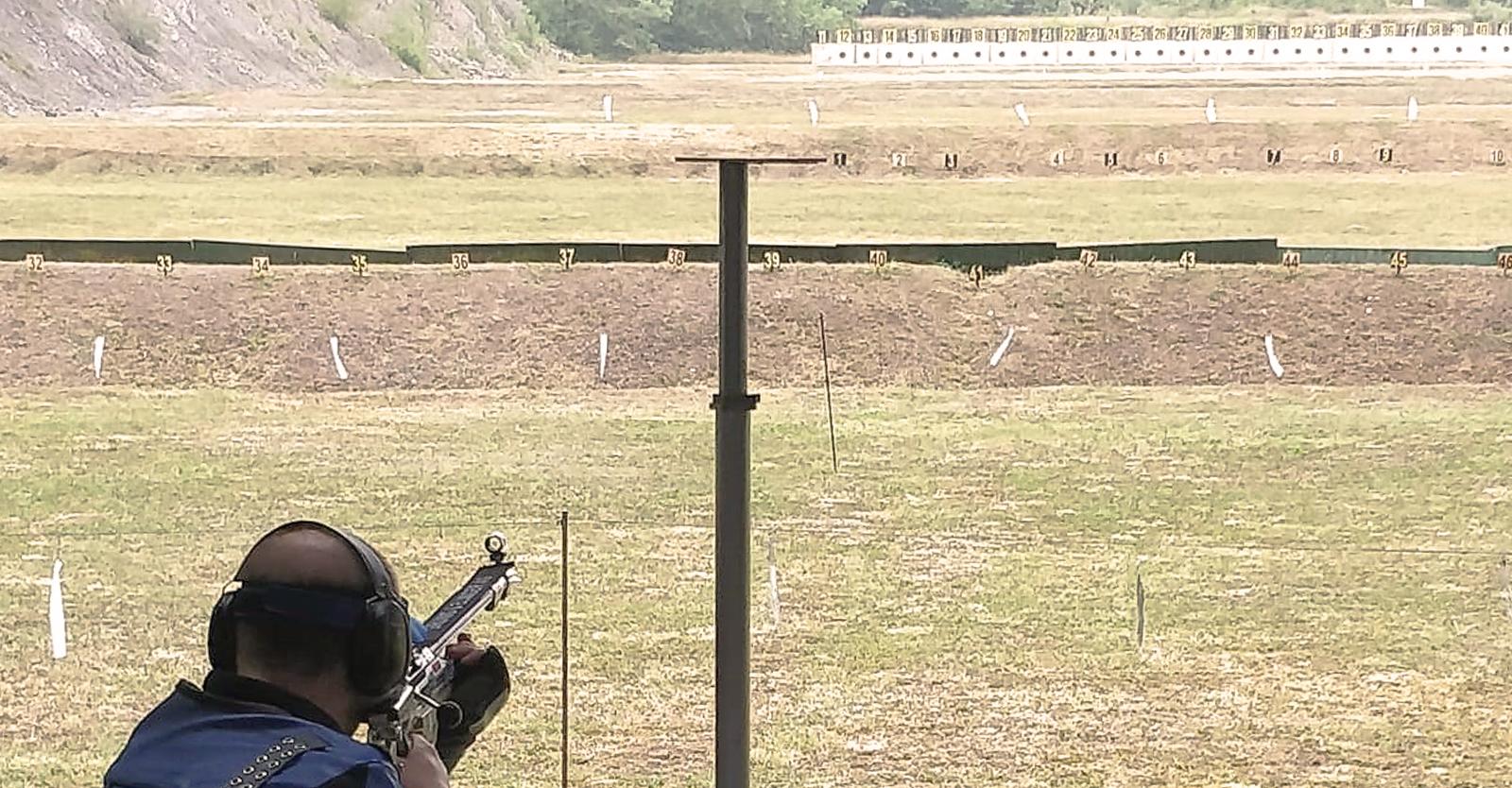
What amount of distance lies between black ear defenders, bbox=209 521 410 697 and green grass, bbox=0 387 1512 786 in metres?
4.61

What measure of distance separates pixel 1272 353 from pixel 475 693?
46.1 feet

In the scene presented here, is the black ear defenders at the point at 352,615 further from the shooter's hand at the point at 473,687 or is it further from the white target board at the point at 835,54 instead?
the white target board at the point at 835,54

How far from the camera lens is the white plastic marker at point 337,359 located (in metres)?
14.7

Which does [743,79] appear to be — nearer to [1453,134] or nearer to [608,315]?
[1453,134]

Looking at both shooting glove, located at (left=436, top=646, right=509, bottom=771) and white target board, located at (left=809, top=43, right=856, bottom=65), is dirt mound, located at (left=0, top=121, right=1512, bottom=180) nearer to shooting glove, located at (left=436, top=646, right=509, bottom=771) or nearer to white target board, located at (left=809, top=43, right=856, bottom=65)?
white target board, located at (left=809, top=43, right=856, bottom=65)

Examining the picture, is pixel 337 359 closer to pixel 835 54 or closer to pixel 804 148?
pixel 804 148

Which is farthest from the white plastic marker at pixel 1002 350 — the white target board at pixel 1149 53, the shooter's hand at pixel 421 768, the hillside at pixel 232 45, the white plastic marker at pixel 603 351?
the white target board at pixel 1149 53

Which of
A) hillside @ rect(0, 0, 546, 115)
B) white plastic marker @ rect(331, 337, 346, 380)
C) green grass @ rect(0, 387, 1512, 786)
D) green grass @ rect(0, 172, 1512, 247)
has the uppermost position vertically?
hillside @ rect(0, 0, 546, 115)

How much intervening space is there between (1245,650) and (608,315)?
870 centimetres

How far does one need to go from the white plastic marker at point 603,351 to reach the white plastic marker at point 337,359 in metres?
1.75

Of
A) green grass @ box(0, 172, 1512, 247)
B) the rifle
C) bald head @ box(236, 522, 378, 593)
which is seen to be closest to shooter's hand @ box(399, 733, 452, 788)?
the rifle

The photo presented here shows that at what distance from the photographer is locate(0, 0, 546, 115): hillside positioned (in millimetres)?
31766

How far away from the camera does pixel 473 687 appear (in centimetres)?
166

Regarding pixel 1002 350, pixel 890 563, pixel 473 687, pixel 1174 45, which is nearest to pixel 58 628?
pixel 890 563
